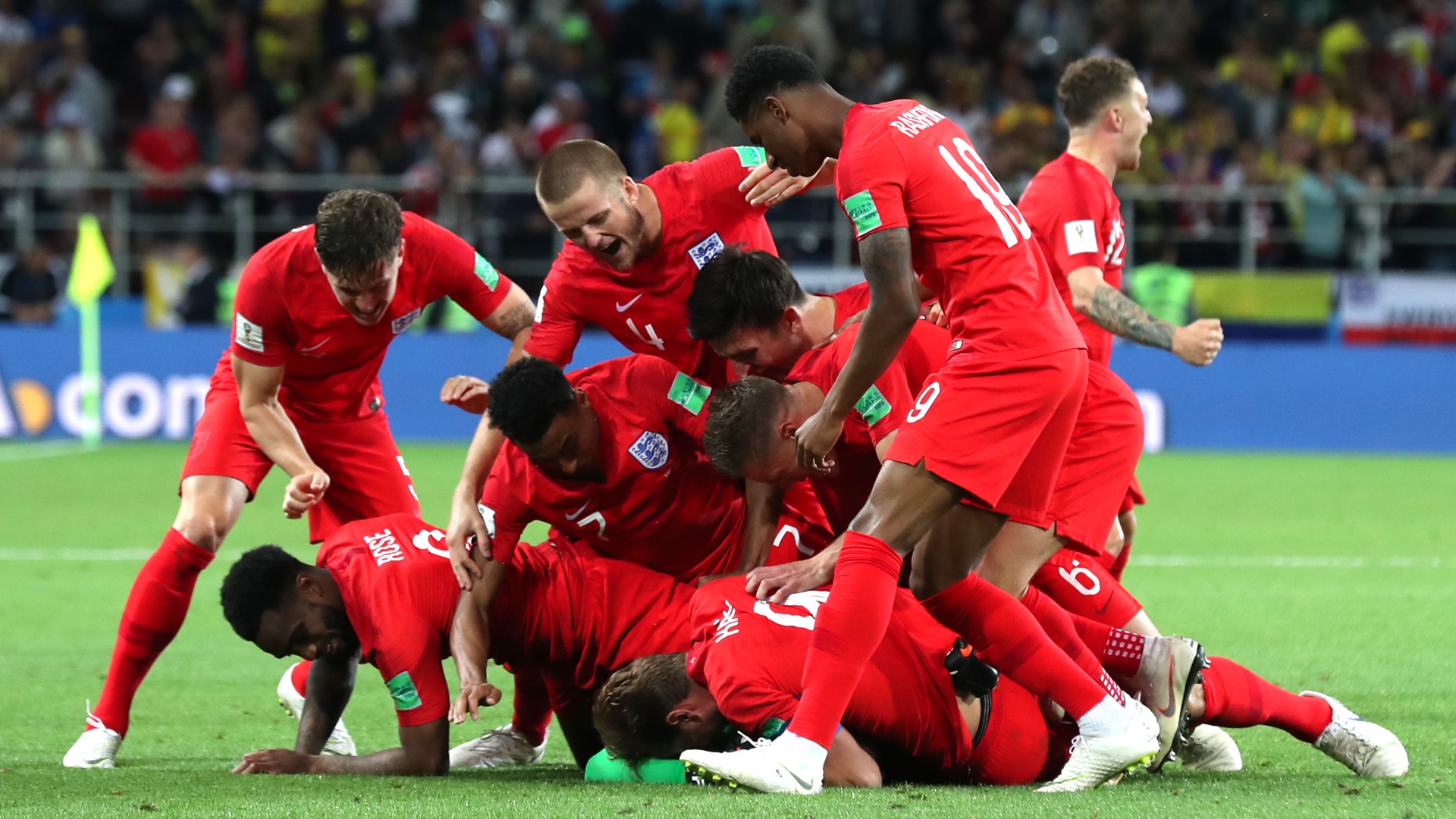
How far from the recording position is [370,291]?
555cm

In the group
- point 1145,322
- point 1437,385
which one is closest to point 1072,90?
point 1145,322

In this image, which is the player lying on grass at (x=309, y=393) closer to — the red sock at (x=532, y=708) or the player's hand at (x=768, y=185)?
the red sock at (x=532, y=708)

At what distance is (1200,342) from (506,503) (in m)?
2.14

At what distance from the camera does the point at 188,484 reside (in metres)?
5.82

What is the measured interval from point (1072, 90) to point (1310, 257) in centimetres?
1050

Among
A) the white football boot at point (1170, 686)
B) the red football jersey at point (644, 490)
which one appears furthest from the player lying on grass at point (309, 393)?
the white football boot at point (1170, 686)

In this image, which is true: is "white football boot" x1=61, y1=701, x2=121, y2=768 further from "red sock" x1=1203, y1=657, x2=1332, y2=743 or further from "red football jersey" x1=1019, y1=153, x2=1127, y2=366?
"red football jersey" x1=1019, y1=153, x2=1127, y2=366

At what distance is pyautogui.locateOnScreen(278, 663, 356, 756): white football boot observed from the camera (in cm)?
537

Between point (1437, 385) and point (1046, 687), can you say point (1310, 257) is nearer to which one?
point (1437, 385)

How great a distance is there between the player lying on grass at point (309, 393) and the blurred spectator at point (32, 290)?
10.4 m

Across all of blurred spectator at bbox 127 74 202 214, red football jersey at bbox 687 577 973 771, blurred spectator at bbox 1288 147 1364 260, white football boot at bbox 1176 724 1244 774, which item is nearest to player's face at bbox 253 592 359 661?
red football jersey at bbox 687 577 973 771

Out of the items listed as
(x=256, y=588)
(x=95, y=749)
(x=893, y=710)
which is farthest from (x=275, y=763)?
(x=893, y=710)

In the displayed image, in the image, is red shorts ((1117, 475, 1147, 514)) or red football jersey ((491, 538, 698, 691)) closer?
red football jersey ((491, 538, 698, 691))

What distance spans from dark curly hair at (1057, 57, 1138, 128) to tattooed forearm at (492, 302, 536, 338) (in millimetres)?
2057
